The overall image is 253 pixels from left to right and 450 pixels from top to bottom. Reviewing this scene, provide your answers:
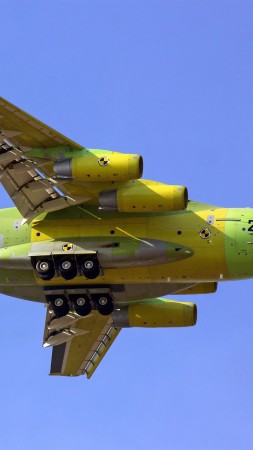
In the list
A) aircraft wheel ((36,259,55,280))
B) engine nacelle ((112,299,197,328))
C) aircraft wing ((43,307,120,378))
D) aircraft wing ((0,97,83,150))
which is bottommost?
aircraft wing ((43,307,120,378))

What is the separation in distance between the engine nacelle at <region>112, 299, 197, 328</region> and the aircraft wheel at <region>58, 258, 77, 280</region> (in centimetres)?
472

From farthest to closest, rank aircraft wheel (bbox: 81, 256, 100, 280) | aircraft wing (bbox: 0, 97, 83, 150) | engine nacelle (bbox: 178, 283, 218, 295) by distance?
engine nacelle (bbox: 178, 283, 218, 295), aircraft wheel (bbox: 81, 256, 100, 280), aircraft wing (bbox: 0, 97, 83, 150)

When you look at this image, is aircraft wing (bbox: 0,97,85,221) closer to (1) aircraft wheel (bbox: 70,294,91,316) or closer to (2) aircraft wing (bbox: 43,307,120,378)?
(1) aircraft wheel (bbox: 70,294,91,316)

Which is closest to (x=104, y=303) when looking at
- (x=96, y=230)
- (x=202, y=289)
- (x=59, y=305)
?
(x=59, y=305)

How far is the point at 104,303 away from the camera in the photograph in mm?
40438

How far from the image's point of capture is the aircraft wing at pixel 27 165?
123ft

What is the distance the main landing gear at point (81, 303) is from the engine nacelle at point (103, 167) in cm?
489

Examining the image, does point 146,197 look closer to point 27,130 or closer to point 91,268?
point 91,268

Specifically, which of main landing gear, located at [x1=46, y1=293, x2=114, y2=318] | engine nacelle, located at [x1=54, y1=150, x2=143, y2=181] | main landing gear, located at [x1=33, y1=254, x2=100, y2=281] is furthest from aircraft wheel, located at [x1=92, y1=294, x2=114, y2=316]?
engine nacelle, located at [x1=54, y1=150, x2=143, y2=181]

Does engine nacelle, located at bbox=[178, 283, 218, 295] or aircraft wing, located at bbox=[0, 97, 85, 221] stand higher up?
aircraft wing, located at bbox=[0, 97, 85, 221]

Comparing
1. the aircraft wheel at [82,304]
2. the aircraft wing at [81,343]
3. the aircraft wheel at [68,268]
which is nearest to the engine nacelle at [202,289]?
the aircraft wheel at [82,304]

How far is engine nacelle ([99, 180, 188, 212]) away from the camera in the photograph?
1473 inches

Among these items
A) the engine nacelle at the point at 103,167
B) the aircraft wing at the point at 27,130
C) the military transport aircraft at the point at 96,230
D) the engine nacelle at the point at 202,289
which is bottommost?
the engine nacelle at the point at 202,289

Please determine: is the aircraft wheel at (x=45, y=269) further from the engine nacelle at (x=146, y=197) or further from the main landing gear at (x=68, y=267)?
the engine nacelle at (x=146, y=197)
